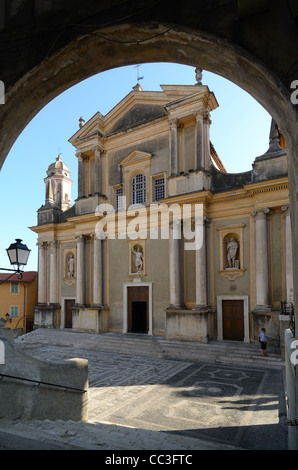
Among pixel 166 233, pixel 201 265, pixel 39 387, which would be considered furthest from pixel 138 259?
pixel 39 387

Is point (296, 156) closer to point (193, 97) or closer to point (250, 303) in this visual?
point (250, 303)

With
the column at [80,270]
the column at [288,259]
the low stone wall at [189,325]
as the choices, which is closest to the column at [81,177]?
the column at [80,270]

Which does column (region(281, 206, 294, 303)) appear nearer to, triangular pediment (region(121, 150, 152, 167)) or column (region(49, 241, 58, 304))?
triangular pediment (region(121, 150, 152, 167))

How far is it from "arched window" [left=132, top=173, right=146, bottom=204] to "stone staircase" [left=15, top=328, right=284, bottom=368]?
9.01 meters

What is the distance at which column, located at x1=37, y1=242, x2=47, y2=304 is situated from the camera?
24.7 metres

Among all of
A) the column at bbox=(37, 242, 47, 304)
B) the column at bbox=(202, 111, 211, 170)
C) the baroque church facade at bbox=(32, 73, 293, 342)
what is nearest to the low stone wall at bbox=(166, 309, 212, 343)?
the baroque church facade at bbox=(32, 73, 293, 342)

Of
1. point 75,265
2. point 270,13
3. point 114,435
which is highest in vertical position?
point 270,13

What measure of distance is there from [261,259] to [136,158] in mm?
11067

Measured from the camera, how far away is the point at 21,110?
12.5ft

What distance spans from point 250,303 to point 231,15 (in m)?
15.3

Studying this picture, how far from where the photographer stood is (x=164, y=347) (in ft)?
53.1

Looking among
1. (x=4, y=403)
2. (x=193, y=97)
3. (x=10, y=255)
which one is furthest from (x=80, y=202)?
(x=4, y=403)

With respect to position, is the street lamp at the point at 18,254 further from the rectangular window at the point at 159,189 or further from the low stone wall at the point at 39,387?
the rectangular window at the point at 159,189

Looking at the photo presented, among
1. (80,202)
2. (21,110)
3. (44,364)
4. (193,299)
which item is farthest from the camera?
(80,202)
